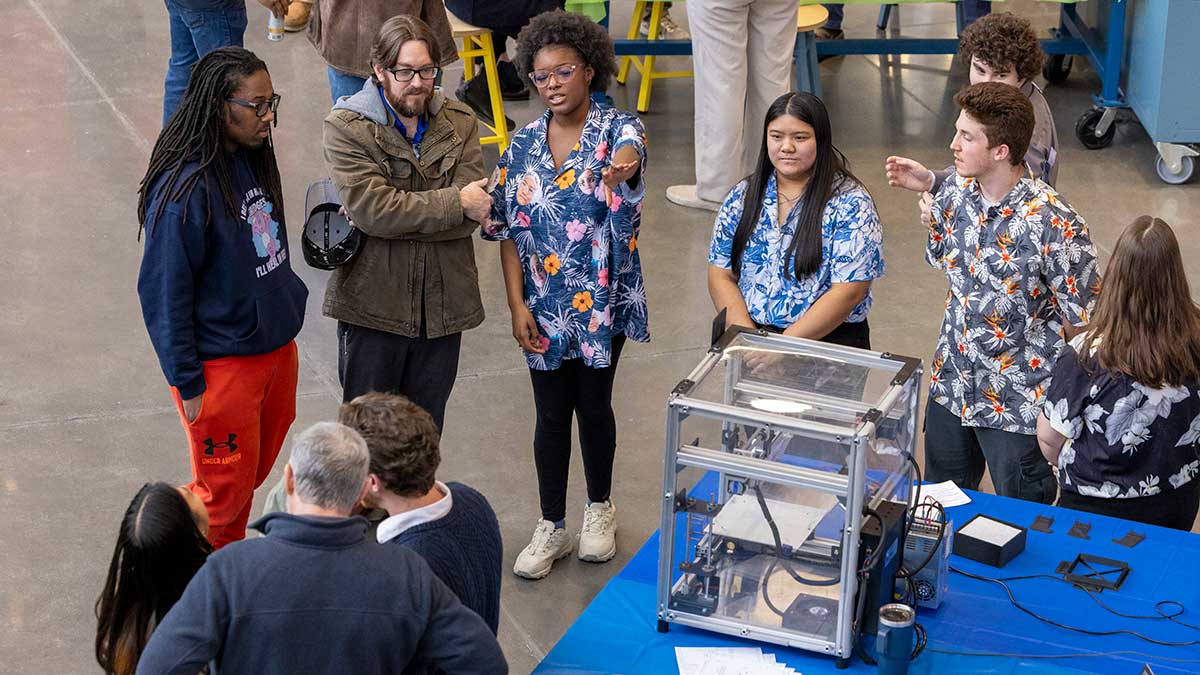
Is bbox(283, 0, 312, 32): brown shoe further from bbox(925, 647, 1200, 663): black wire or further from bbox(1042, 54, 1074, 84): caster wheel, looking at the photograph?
bbox(925, 647, 1200, 663): black wire

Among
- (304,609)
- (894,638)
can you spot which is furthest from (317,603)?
(894,638)

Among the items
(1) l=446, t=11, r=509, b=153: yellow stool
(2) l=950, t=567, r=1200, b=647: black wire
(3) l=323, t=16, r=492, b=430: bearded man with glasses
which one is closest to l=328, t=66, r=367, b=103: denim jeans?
(1) l=446, t=11, r=509, b=153: yellow stool

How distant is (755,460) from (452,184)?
Result: 1.41 meters

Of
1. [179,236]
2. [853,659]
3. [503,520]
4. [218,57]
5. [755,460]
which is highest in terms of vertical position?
[218,57]

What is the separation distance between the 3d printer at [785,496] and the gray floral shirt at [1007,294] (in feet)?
2.30

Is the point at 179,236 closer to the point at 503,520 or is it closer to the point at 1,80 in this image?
the point at 503,520

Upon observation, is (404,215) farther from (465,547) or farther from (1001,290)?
(1001,290)

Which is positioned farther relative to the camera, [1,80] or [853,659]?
[1,80]

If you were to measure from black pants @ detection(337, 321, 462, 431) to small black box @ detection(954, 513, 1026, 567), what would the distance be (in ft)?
4.80

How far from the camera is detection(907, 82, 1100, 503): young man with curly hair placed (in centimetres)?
364

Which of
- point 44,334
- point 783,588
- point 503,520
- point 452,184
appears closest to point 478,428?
point 503,520

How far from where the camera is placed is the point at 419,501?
2723mm

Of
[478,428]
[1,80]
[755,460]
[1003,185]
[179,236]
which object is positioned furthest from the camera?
[1,80]

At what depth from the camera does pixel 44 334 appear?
5527mm
